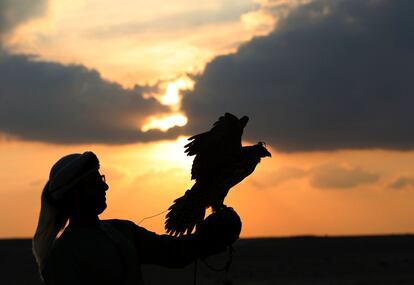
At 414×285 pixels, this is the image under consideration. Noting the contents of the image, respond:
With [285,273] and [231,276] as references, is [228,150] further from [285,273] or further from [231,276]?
[285,273]

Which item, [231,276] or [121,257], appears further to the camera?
[231,276]

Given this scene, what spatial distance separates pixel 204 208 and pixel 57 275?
1071 mm

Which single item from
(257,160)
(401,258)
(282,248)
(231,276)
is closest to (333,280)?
(231,276)

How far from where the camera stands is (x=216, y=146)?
6.27 metres

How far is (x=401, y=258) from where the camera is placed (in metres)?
51.4

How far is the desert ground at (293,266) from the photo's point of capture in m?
40.8

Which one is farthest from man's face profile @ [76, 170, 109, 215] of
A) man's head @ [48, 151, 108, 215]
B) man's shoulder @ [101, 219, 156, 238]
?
man's shoulder @ [101, 219, 156, 238]

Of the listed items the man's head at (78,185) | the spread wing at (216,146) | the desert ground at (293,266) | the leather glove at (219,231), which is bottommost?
the leather glove at (219,231)

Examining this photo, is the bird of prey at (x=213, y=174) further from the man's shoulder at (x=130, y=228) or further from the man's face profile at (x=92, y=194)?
the man's face profile at (x=92, y=194)

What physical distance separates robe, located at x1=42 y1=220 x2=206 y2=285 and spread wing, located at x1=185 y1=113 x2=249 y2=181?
0.66m

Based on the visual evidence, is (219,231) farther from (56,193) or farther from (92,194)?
(56,193)

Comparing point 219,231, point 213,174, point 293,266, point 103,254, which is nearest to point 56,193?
point 103,254

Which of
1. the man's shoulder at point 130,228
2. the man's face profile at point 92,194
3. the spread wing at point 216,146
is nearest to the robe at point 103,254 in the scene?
the man's shoulder at point 130,228

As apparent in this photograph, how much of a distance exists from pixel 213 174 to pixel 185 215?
0.31 meters
